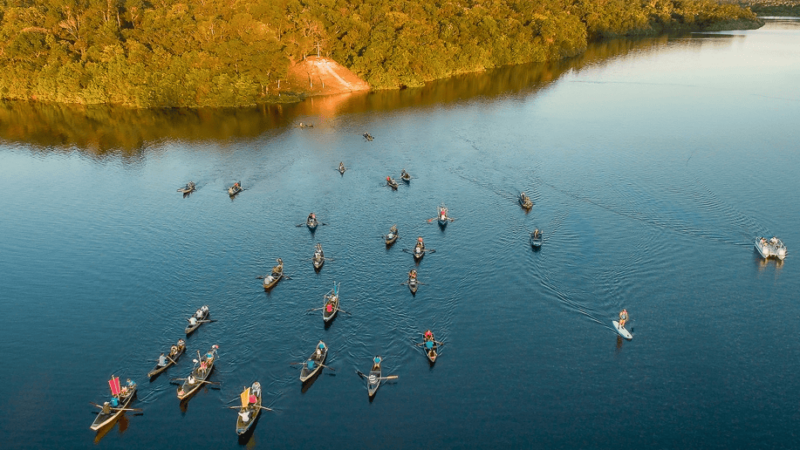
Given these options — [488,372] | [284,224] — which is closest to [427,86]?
[284,224]

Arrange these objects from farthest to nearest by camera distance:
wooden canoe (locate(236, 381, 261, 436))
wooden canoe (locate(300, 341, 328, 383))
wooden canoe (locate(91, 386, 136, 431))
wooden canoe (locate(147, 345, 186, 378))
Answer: wooden canoe (locate(147, 345, 186, 378))
wooden canoe (locate(300, 341, 328, 383))
wooden canoe (locate(91, 386, 136, 431))
wooden canoe (locate(236, 381, 261, 436))

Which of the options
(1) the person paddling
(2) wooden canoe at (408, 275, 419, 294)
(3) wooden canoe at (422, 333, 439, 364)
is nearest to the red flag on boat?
(3) wooden canoe at (422, 333, 439, 364)

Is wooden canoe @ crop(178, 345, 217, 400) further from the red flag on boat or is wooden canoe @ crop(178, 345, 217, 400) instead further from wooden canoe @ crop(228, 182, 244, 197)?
wooden canoe @ crop(228, 182, 244, 197)

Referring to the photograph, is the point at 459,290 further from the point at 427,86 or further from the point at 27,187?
the point at 427,86

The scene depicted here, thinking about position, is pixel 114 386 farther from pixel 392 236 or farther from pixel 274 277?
pixel 392 236

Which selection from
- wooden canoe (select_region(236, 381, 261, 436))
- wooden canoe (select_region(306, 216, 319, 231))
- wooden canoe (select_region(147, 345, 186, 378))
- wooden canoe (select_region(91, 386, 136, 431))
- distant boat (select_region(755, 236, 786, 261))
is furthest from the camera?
A: wooden canoe (select_region(306, 216, 319, 231))

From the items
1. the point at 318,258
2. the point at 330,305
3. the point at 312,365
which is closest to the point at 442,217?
the point at 318,258
